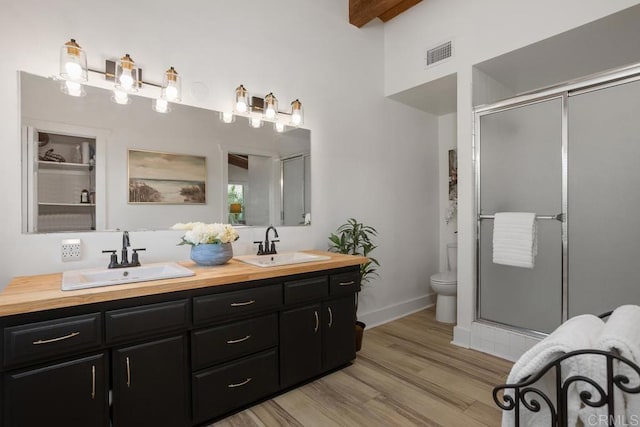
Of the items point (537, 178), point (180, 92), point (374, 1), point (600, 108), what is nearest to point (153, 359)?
point (180, 92)

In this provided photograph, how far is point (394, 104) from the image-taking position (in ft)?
12.2

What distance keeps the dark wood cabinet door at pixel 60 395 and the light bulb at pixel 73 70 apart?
58.5 inches

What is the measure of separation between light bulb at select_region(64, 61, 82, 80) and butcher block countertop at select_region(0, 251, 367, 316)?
110 centimetres

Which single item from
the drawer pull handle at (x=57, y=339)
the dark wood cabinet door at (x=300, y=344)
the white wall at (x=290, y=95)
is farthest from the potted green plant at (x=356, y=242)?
the drawer pull handle at (x=57, y=339)

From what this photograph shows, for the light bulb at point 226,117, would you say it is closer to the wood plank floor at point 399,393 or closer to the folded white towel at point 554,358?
the wood plank floor at point 399,393

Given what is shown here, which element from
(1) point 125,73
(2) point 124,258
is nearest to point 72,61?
(1) point 125,73

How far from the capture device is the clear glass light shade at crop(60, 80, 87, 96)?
6.16 feet

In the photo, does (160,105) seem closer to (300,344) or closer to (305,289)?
(305,289)

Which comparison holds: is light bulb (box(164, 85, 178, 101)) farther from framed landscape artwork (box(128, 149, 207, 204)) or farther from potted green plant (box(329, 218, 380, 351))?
potted green plant (box(329, 218, 380, 351))

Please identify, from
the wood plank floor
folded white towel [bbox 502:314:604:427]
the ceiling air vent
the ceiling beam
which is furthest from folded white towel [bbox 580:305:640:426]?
the ceiling beam

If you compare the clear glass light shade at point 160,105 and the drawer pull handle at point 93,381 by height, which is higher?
the clear glass light shade at point 160,105

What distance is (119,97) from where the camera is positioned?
6.70 ft

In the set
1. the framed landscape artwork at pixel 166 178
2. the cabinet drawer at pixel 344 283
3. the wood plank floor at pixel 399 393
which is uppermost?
the framed landscape artwork at pixel 166 178

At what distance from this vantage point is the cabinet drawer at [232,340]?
1758 mm
